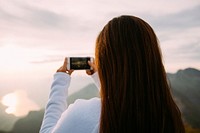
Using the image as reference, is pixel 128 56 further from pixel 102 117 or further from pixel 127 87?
pixel 102 117

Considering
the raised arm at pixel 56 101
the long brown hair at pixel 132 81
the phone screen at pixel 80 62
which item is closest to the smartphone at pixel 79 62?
the phone screen at pixel 80 62

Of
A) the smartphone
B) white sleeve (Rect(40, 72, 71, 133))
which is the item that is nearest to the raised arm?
white sleeve (Rect(40, 72, 71, 133))

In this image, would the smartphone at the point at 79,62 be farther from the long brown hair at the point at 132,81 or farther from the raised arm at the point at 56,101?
the long brown hair at the point at 132,81

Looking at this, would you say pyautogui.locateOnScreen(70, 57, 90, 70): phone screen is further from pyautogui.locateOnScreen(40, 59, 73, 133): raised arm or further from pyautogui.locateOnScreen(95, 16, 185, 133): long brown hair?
pyautogui.locateOnScreen(95, 16, 185, 133): long brown hair

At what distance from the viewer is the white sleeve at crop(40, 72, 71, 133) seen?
1.48m

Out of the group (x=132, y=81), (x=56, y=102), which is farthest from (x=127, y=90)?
(x=56, y=102)

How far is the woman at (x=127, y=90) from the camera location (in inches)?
52.9

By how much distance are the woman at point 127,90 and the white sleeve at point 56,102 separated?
3.4 inches

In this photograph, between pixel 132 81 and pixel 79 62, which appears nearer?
pixel 132 81

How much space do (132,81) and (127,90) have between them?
0.03 meters

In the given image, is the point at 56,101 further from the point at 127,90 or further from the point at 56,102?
the point at 127,90

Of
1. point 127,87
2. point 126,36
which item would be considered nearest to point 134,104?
point 127,87

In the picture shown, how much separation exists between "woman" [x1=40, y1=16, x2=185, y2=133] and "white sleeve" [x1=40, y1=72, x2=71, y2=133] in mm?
87

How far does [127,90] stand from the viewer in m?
1.34
